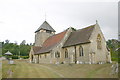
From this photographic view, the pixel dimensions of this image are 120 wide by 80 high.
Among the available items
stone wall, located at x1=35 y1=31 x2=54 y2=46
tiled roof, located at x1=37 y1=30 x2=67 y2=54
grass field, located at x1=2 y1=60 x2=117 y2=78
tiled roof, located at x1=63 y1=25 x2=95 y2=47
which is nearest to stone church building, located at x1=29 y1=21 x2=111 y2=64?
tiled roof, located at x1=63 y1=25 x2=95 y2=47

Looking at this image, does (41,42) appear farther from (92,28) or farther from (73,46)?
(92,28)

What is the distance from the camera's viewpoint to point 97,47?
30.9 meters

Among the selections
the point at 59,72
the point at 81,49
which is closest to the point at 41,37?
the point at 81,49

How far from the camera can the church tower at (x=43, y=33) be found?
48.6 meters

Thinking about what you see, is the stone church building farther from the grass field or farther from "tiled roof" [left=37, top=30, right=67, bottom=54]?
the grass field

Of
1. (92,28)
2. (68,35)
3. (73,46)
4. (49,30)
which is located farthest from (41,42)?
(92,28)

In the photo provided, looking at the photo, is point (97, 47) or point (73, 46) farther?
point (73, 46)

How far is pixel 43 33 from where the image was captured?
159 feet

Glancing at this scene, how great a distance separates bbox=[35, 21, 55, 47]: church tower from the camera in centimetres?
4859

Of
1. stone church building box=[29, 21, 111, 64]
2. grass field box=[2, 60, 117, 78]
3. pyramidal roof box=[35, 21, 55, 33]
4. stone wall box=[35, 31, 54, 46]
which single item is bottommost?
grass field box=[2, 60, 117, 78]

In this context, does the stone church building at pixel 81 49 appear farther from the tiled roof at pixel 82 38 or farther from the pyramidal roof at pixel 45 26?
the pyramidal roof at pixel 45 26

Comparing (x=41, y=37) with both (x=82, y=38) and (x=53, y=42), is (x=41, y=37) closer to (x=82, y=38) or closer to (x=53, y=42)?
(x=53, y=42)

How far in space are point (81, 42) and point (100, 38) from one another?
15.8ft

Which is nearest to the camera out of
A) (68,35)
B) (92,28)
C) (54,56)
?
(92,28)
